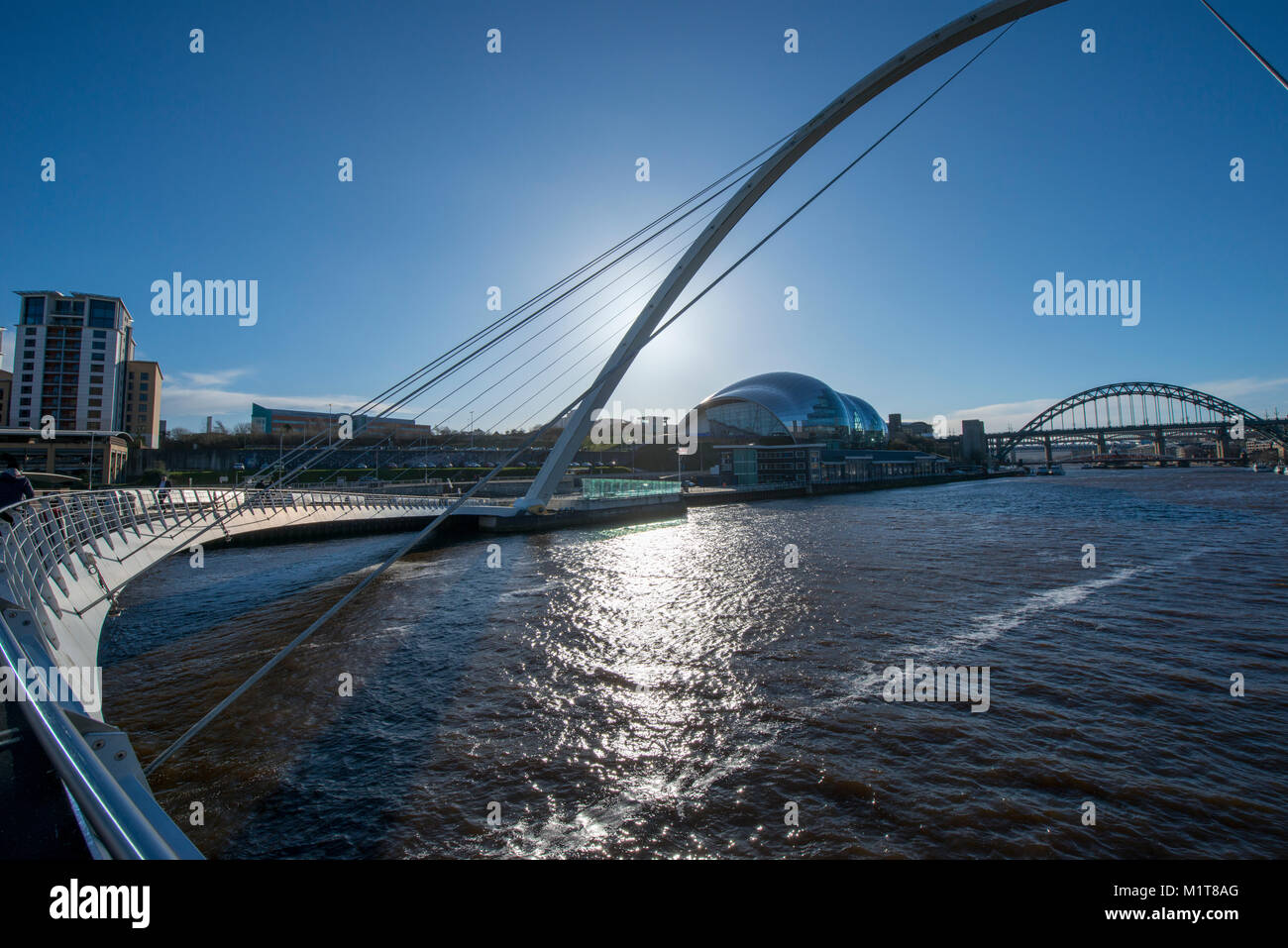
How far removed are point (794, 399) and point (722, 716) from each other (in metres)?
93.3

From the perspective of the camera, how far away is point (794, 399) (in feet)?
314

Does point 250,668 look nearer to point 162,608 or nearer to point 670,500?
point 162,608

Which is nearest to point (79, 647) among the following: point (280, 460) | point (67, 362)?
point (280, 460)

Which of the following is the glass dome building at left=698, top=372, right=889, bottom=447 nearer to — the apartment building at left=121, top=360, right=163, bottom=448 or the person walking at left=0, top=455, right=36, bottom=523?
the person walking at left=0, top=455, right=36, bottom=523

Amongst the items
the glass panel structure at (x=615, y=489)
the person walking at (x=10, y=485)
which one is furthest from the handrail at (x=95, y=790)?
the glass panel structure at (x=615, y=489)

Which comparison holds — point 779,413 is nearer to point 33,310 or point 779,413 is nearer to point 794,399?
point 794,399

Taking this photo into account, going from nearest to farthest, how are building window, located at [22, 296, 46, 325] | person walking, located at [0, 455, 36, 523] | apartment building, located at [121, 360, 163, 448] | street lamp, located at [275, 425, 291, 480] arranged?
person walking, located at [0, 455, 36, 523]
street lamp, located at [275, 425, 291, 480]
building window, located at [22, 296, 46, 325]
apartment building, located at [121, 360, 163, 448]

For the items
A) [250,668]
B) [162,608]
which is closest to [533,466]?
[162,608]

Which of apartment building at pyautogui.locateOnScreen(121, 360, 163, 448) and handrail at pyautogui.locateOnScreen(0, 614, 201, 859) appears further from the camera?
apartment building at pyautogui.locateOnScreen(121, 360, 163, 448)

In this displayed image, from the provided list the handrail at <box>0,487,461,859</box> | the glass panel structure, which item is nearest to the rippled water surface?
the handrail at <box>0,487,461,859</box>

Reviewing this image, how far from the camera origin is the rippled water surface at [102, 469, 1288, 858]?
4.88 meters

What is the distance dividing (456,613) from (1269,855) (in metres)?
12.5
